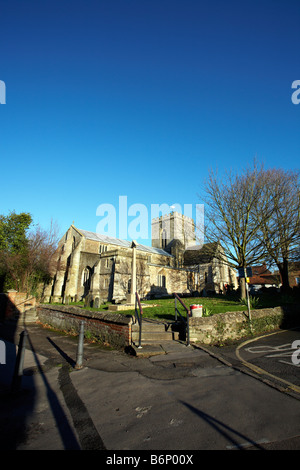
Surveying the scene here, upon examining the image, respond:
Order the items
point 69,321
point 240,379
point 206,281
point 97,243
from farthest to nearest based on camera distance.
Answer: point 206,281
point 97,243
point 69,321
point 240,379

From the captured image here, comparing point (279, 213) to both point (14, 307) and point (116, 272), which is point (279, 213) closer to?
point (116, 272)

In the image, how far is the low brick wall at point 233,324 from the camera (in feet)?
26.7

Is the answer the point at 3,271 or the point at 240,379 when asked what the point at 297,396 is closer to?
the point at 240,379

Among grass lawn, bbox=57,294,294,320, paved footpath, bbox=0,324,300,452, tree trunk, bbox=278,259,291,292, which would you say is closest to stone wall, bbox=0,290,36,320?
grass lawn, bbox=57,294,294,320

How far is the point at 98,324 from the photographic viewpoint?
30.7 ft

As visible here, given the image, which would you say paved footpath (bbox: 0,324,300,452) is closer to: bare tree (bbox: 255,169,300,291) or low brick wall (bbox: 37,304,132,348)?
low brick wall (bbox: 37,304,132,348)

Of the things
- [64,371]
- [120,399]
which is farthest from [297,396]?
[64,371]

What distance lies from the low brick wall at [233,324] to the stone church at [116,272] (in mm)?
8515

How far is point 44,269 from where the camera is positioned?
29172mm

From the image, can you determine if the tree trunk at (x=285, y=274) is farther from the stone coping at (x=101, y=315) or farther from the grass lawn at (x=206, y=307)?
the stone coping at (x=101, y=315)

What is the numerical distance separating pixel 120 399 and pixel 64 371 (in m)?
2.52

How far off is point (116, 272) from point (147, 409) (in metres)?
24.4

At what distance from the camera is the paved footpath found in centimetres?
291

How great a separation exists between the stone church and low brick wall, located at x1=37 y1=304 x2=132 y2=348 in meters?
8.95
